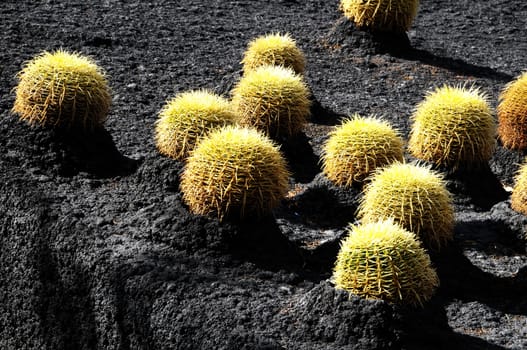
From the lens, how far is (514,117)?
20.5 ft

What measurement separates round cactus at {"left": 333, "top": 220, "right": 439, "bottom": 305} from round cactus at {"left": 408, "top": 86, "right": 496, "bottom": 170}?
4.93ft

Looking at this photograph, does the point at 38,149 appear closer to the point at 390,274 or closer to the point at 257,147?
the point at 257,147

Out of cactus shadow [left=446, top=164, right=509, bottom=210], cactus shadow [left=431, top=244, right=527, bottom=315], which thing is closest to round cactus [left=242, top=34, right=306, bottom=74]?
cactus shadow [left=446, top=164, right=509, bottom=210]

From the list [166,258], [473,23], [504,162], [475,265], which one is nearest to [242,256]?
[166,258]

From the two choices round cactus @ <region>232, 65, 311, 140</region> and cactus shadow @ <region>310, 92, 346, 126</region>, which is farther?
cactus shadow @ <region>310, 92, 346, 126</region>

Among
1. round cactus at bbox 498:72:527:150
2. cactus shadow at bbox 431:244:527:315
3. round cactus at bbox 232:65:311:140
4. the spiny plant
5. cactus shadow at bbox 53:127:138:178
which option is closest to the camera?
cactus shadow at bbox 431:244:527:315

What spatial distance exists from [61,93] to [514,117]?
283 centimetres

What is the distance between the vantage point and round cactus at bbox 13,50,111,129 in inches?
220

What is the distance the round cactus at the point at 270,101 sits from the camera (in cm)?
600

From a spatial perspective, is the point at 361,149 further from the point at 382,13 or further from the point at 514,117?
the point at 382,13

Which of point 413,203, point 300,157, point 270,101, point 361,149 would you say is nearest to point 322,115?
point 300,157

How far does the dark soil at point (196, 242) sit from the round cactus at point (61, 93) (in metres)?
0.10

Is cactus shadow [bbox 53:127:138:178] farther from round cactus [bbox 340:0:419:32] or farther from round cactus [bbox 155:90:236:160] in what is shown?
round cactus [bbox 340:0:419:32]

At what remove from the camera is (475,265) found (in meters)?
4.91
